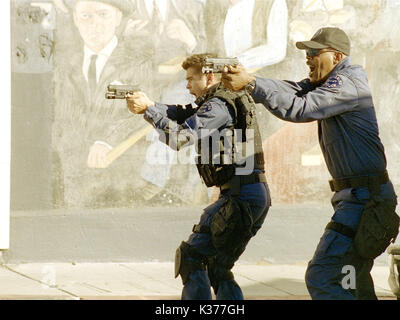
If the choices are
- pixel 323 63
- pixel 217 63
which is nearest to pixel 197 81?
pixel 217 63

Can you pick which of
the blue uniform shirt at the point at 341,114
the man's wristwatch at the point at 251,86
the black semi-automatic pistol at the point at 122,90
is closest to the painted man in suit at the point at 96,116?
the black semi-automatic pistol at the point at 122,90

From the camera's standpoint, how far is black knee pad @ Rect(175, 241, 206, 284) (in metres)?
6.13

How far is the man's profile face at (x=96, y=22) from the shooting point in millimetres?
9492

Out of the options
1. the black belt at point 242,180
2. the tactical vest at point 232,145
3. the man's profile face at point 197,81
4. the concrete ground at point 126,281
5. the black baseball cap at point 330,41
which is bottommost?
the concrete ground at point 126,281

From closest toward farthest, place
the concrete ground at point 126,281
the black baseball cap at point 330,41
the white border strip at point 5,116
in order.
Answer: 1. the black baseball cap at point 330,41
2. the concrete ground at point 126,281
3. the white border strip at point 5,116

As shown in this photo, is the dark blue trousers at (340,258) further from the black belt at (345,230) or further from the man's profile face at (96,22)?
the man's profile face at (96,22)

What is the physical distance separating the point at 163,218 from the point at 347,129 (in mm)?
4442

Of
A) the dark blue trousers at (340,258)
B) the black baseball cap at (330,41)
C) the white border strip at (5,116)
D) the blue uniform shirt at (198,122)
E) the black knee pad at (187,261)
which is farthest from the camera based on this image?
the white border strip at (5,116)

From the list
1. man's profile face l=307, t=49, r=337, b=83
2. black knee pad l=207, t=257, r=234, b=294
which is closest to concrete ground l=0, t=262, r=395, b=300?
black knee pad l=207, t=257, r=234, b=294

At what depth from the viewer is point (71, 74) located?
9484 mm

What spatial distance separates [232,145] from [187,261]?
961 mm

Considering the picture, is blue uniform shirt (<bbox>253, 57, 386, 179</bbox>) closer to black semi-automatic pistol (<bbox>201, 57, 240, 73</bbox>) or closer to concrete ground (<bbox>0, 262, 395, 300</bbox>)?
black semi-automatic pistol (<bbox>201, 57, 240, 73</bbox>)

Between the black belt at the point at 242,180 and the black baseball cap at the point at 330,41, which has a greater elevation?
the black baseball cap at the point at 330,41

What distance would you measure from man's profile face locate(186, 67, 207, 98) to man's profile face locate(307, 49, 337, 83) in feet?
3.80
